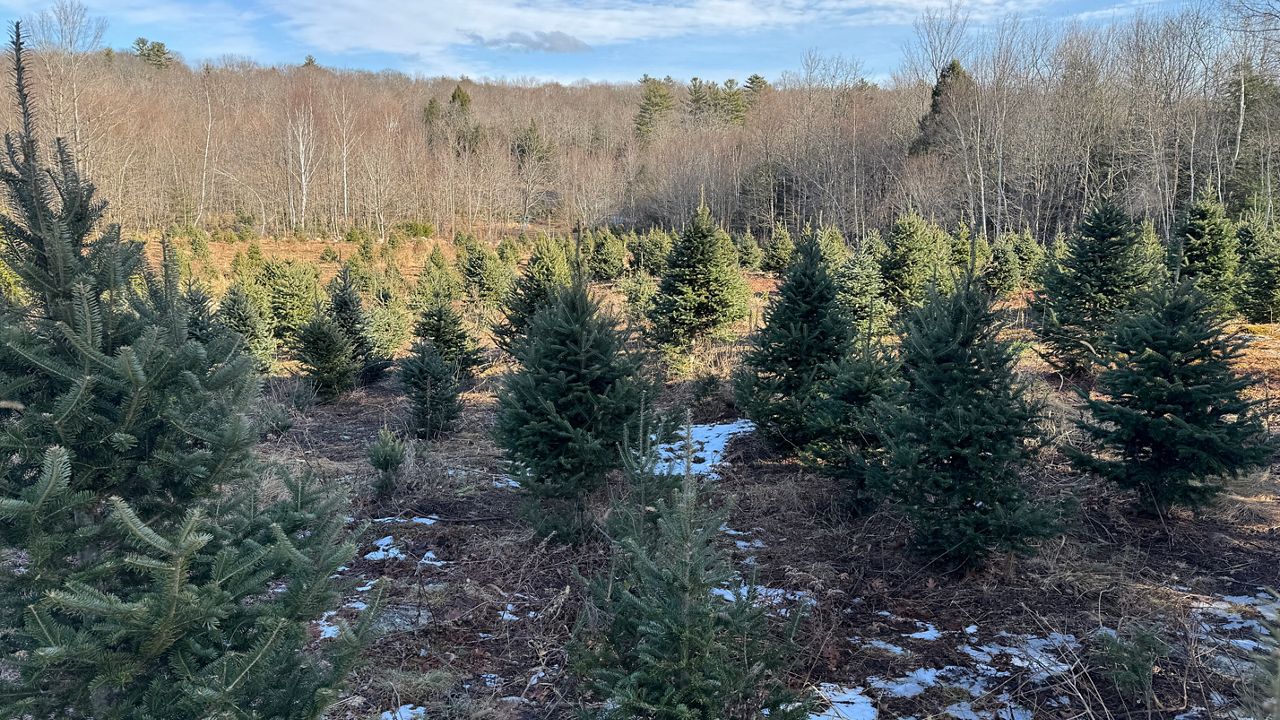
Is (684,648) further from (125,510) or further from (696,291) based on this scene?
(696,291)

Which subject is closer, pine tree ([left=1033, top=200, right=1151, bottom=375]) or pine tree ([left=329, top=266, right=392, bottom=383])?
Result: pine tree ([left=1033, top=200, right=1151, bottom=375])

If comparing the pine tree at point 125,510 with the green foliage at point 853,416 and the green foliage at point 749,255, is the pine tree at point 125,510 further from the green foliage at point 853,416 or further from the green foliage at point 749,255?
the green foliage at point 749,255

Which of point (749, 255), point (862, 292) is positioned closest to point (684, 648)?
point (862, 292)

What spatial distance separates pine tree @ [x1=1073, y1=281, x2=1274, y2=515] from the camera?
5133 millimetres

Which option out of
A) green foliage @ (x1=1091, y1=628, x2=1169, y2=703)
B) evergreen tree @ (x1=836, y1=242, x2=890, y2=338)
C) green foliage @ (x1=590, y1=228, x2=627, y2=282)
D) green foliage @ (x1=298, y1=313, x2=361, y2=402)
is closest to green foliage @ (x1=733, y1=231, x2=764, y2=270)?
green foliage @ (x1=590, y1=228, x2=627, y2=282)

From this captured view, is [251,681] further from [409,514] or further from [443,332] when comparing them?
[443,332]

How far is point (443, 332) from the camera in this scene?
1102cm

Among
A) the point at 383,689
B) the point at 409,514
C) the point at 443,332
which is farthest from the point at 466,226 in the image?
the point at 383,689

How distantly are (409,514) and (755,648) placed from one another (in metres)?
4.19

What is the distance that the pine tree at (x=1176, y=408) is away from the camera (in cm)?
513

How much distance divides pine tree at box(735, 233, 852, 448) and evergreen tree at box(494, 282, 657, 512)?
2.18 meters

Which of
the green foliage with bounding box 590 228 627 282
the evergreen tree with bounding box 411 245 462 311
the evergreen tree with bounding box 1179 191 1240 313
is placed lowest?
the evergreen tree with bounding box 411 245 462 311

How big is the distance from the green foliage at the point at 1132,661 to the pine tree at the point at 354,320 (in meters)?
10.0

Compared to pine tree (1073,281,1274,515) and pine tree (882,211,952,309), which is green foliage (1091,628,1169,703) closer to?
pine tree (1073,281,1274,515)
